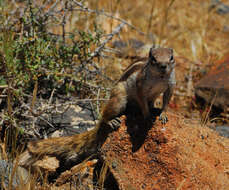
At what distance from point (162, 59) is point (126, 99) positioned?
0.87m

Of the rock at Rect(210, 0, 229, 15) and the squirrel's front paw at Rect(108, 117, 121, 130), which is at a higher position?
the rock at Rect(210, 0, 229, 15)

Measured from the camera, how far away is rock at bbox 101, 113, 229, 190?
320 centimetres

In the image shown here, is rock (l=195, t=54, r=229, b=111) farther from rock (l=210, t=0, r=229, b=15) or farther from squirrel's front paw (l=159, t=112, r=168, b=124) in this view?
rock (l=210, t=0, r=229, b=15)

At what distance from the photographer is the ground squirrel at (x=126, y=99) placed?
3.10 metres

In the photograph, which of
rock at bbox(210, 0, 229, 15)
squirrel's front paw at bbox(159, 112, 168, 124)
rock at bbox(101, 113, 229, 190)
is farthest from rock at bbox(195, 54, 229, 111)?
rock at bbox(210, 0, 229, 15)

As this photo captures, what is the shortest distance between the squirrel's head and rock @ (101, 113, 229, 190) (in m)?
0.74

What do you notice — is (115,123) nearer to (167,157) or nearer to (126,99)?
(126,99)

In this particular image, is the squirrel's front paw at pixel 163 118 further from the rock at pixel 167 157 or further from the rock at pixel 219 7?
the rock at pixel 219 7

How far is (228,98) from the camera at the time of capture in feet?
18.7

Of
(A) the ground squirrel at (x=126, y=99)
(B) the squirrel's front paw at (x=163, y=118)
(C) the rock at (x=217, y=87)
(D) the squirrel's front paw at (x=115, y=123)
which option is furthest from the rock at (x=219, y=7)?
(D) the squirrel's front paw at (x=115, y=123)

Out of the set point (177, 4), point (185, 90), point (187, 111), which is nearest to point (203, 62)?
point (185, 90)

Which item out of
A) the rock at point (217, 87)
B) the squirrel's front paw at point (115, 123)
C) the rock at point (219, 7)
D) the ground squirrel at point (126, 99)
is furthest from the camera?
the rock at point (219, 7)

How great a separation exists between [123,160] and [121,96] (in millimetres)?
750

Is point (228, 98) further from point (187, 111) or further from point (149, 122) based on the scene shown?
point (149, 122)
